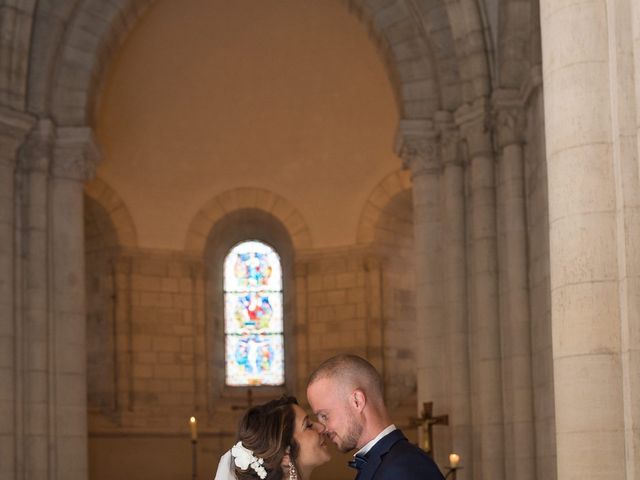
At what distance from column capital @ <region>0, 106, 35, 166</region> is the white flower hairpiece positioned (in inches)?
434

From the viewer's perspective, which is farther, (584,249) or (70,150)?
(70,150)

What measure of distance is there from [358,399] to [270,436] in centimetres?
55

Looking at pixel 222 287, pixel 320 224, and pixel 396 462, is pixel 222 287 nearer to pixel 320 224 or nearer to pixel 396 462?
pixel 320 224

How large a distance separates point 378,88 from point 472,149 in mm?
6368

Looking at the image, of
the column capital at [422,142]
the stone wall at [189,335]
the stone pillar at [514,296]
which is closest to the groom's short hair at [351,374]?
the stone pillar at [514,296]

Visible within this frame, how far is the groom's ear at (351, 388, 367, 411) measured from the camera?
14.4ft

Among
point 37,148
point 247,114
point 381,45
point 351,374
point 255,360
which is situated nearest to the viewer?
point 351,374

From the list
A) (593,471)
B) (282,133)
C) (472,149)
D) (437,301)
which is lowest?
(593,471)

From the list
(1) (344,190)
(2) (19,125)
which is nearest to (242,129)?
(1) (344,190)

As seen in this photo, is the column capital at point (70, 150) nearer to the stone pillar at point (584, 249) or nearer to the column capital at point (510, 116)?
the column capital at point (510, 116)

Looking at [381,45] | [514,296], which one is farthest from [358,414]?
[381,45]

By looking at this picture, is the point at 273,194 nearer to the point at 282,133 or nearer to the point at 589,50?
the point at 282,133

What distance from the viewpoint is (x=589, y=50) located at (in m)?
6.99

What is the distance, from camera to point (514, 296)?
14.4m
